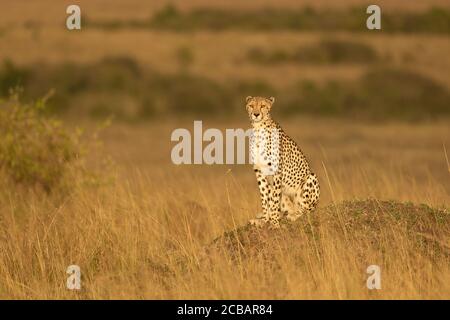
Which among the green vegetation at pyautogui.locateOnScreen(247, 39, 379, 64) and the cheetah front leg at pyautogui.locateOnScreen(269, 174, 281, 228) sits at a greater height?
the green vegetation at pyautogui.locateOnScreen(247, 39, 379, 64)

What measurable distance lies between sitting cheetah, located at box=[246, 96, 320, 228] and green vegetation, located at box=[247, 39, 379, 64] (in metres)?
28.0

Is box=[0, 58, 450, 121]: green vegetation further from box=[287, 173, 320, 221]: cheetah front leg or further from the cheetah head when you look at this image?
the cheetah head

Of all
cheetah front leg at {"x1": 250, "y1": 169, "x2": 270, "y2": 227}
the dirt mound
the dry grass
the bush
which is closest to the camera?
the dry grass

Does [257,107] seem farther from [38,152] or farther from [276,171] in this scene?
[38,152]

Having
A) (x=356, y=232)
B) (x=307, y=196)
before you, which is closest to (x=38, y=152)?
(x=307, y=196)

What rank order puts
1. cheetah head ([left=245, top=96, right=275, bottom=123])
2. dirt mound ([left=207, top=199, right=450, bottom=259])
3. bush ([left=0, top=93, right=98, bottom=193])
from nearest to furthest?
dirt mound ([left=207, top=199, right=450, bottom=259]) → cheetah head ([left=245, top=96, right=275, bottom=123]) → bush ([left=0, top=93, right=98, bottom=193])

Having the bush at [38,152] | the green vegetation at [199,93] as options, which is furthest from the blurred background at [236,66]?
the bush at [38,152]

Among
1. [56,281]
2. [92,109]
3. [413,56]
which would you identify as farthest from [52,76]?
[56,281]

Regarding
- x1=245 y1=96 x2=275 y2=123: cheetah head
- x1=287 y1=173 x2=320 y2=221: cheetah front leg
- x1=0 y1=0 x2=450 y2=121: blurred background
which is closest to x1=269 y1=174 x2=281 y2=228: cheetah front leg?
x1=287 y1=173 x2=320 y2=221: cheetah front leg

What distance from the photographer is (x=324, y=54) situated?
1442 inches

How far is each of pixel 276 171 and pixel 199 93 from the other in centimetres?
2263

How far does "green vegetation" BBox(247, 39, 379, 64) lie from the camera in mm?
36188

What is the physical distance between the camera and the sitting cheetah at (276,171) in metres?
7.90

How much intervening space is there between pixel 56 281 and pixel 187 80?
2434cm
